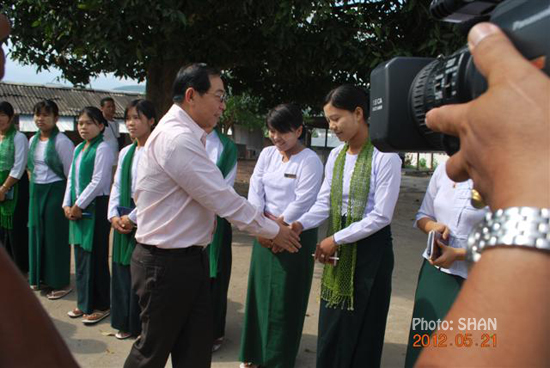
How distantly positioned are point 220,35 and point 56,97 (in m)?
16.0

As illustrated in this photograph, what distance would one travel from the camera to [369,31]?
569 centimetres

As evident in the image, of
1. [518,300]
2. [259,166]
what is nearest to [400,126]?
[518,300]

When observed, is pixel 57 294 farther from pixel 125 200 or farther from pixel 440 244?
pixel 440 244

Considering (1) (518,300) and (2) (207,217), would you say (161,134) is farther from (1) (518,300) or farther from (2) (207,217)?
(1) (518,300)

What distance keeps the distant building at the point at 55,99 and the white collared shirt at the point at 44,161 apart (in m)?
13.9

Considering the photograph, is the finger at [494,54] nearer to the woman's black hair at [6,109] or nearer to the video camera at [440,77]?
the video camera at [440,77]

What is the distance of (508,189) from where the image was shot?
1.95 feet

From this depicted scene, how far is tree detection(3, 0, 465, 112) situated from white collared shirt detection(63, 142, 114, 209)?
144cm

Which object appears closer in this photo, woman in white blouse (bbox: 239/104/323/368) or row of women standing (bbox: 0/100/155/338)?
woman in white blouse (bbox: 239/104/323/368)

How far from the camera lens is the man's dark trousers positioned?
7.34 feet

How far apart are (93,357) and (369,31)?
14.7 feet

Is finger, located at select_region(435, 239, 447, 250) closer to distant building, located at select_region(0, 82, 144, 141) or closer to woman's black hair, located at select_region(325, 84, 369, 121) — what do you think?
woman's black hair, located at select_region(325, 84, 369, 121)

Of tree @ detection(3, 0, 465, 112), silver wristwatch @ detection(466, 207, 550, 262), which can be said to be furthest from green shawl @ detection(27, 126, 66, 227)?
silver wristwatch @ detection(466, 207, 550, 262)

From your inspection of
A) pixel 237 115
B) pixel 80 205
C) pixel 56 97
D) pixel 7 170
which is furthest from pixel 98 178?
pixel 237 115
